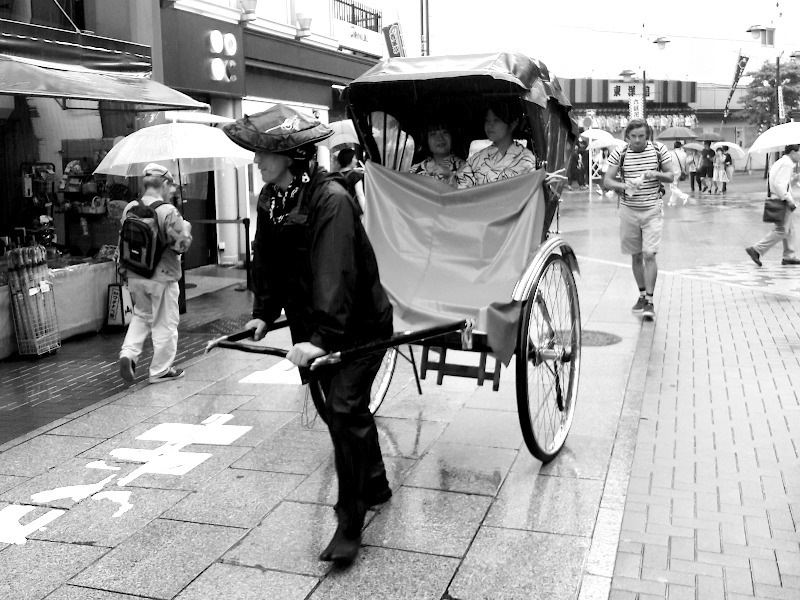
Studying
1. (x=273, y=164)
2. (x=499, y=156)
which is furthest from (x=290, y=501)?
(x=499, y=156)

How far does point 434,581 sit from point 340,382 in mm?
906

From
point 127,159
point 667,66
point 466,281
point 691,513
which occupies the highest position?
point 667,66

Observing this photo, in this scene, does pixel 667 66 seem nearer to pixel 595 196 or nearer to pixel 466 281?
A: pixel 595 196

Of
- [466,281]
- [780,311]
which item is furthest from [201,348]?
[780,311]

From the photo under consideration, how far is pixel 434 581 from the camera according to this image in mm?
3547

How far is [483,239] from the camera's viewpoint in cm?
531

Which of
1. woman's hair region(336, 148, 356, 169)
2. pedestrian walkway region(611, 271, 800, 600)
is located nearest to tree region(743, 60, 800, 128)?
woman's hair region(336, 148, 356, 169)

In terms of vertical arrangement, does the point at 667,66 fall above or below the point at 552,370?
above

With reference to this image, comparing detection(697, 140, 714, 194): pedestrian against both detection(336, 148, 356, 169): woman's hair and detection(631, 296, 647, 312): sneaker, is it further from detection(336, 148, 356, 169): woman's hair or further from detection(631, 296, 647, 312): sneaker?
detection(631, 296, 647, 312): sneaker

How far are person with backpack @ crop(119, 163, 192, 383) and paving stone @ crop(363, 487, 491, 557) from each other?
314 centimetres

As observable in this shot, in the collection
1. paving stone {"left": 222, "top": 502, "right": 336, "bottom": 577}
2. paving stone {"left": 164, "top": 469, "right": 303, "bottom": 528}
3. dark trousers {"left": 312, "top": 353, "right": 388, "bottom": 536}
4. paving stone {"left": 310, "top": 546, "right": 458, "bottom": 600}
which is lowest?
paving stone {"left": 310, "top": 546, "right": 458, "bottom": 600}

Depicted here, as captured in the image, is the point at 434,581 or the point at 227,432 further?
the point at 227,432

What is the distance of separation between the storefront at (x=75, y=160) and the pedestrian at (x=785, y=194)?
771cm

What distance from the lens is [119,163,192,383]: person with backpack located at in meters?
6.73
